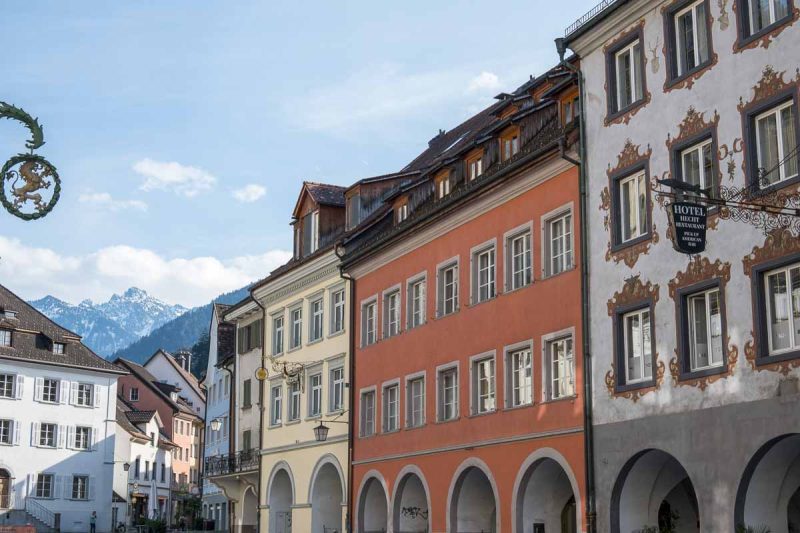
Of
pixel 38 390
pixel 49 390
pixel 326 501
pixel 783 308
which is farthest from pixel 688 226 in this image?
pixel 49 390

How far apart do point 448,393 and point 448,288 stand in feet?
10.3

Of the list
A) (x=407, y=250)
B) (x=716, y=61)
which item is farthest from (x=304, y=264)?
(x=716, y=61)

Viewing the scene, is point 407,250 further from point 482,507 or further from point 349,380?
point 482,507

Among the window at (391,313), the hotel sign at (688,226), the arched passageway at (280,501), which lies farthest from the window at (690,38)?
the arched passageway at (280,501)

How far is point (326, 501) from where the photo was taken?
4547 centimetres

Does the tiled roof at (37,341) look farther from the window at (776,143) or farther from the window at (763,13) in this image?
the window at (776,143)

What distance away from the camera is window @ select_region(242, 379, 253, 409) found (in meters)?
54.1

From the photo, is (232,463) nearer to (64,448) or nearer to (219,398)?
(219,398)

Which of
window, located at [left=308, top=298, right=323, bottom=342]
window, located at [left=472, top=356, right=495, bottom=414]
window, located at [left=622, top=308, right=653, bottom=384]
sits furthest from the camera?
window, located at [left=308, top=298, right=323, bottom=342]

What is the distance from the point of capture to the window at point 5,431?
75.9m

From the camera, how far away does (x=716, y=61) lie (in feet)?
81.8

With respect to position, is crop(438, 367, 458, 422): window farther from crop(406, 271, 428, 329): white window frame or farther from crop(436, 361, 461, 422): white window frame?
crop(406, 271, 428, 329): white window frame

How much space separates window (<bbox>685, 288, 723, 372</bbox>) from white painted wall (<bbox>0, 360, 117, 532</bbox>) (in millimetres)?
59378

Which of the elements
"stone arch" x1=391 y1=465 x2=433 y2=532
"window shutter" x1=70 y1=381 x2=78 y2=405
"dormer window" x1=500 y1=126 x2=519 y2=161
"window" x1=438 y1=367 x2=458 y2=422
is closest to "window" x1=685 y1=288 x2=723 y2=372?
"dormer window" x1=500 y1=126 x2=519 y2=161
